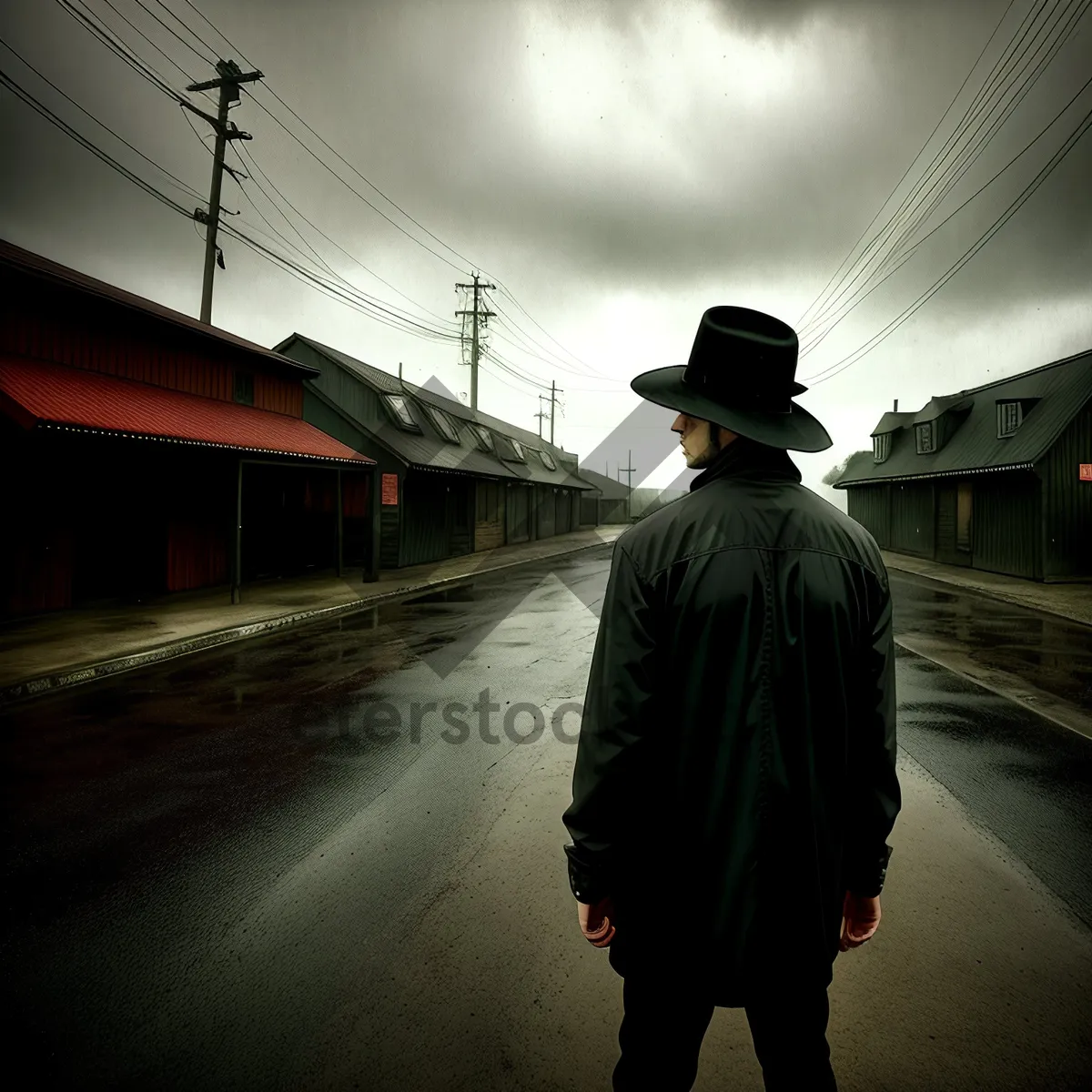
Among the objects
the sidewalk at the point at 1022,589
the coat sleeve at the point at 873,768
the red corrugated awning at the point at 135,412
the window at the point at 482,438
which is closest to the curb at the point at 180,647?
the red corrugated awning at the point at 135,412

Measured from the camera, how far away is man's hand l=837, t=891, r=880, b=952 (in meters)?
1.72

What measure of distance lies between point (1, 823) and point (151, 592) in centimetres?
1030

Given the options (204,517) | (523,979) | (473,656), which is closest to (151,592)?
(204,517)

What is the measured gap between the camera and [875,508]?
103 ft

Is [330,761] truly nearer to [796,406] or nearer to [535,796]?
[535,796]

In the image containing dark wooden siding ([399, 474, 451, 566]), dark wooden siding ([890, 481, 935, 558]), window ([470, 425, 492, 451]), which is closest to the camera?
dark wooden siding ([399, 474, 451, 566])

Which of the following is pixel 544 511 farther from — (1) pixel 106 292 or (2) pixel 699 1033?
(2) pixel 699 1033

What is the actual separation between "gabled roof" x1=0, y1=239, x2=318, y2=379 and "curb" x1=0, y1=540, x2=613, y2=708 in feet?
21.4

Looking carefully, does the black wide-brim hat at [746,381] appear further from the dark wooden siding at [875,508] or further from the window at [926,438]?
the dark wooden siding at [875,508]

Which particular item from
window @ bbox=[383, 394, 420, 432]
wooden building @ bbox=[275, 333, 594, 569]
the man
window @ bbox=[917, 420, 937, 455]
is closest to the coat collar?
the man

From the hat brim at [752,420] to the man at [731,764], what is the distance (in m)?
0.01

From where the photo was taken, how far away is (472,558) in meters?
23.1

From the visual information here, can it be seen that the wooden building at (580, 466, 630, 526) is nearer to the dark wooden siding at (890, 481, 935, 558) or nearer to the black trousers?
the dark wooden siding at (890, 481, 935, 558)

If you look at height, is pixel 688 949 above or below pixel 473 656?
above
